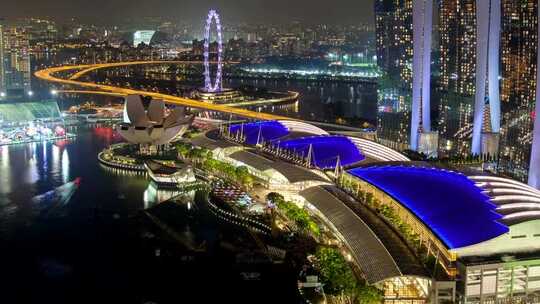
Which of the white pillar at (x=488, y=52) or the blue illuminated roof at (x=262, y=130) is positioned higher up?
the white pillar at (x=488, y=52)

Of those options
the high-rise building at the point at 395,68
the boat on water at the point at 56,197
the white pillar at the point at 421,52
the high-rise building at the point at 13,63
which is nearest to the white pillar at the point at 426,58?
the white pillar at the point at 421,52

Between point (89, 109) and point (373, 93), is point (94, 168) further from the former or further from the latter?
point (373, 93)

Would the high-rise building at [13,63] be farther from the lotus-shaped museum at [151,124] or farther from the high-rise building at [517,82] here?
the high-rise building at [517,82]

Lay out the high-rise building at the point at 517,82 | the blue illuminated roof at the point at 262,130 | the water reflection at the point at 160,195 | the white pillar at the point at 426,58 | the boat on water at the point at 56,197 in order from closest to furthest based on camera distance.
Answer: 1. the boat on water at the point at 56,197
2. the water reflection at the point at 160,195
3. the high-rise building at the point at 517,82
4. the white pillar at the point at 426,58
5. the blue illuminated roof at the point at 262,130

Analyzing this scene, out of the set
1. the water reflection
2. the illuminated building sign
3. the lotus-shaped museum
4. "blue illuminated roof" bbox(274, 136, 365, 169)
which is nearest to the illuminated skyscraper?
"blue illuminated roof" bbox(274, 136, 365, 169)

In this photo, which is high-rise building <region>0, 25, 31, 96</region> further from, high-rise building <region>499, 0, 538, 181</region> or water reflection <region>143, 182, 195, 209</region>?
high-rise building <region>499, 0, 538, 181</region>

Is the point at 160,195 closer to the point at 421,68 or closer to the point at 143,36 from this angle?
the point at 421,68

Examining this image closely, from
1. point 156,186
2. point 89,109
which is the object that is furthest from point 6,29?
point 156,186
